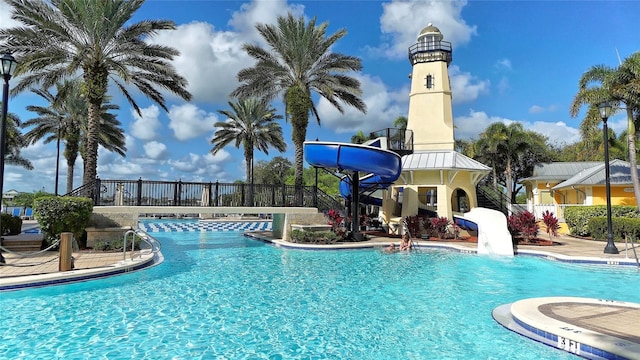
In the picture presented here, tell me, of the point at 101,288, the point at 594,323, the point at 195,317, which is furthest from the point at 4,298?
the point at 594,323

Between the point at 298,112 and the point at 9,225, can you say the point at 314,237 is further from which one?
the point at 9,225

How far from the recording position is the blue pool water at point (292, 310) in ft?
18.5

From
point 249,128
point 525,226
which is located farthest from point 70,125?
point 525,226

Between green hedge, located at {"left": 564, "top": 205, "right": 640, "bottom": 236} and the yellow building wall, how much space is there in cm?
234

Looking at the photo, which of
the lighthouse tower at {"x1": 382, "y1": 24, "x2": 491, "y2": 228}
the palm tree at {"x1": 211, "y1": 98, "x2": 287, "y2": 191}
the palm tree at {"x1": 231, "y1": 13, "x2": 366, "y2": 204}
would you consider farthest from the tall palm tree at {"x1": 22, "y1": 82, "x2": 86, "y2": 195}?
the lighthouse tower at {"x1": 382, "y1": 24, "x2": 491, "y2": 228}

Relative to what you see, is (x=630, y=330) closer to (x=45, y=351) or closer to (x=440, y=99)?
(x=45, y=351)

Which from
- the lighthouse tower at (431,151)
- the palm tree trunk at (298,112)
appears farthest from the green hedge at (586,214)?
the palm tree trunk at (298,112)

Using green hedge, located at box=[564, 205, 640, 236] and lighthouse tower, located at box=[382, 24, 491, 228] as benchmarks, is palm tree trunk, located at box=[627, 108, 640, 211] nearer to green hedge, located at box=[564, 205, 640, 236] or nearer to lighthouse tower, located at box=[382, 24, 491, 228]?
green hedge, located at box=[564, 205, 640, 236]

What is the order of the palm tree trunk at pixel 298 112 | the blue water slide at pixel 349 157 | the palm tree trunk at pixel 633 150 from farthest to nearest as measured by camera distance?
the palm tree trunk at pixel 298 112, the palm tree trunk at pixel 633 150, the blue water slide at pixel 349 157

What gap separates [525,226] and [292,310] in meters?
15.3

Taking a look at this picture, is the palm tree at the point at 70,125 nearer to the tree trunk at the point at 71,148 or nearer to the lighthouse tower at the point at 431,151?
the tree trunk at the point at 71,148

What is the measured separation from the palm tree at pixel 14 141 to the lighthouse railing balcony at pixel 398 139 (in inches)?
A: 1131

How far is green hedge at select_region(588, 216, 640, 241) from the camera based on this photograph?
18.0 meters

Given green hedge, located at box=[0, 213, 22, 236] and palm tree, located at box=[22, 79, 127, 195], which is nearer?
green hedge, located at box=[0, 213, 22, 236]
